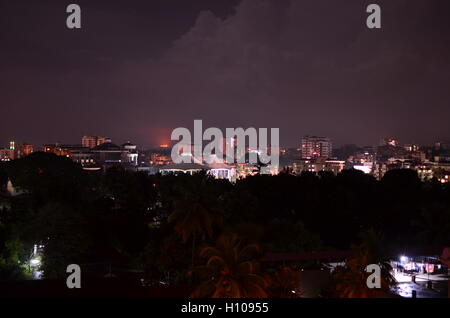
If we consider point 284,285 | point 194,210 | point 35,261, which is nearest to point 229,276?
point 284,285

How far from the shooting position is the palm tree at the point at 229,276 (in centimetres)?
1975

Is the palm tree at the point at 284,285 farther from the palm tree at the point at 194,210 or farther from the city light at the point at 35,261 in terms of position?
the city light at the point at 35,261

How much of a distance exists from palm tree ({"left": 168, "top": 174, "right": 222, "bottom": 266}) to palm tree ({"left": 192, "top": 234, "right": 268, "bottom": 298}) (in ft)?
26.8

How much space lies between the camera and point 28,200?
49094 mm

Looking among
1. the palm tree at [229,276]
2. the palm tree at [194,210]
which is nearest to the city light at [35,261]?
the palm tree at [194,210]

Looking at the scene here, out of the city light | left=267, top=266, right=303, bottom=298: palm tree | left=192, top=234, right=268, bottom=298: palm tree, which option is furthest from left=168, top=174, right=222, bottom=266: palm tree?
the city light

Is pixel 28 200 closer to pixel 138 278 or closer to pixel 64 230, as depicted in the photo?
pixel 64 230

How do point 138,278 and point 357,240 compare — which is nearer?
point 138,278

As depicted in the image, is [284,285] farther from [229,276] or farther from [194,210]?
[229,276]

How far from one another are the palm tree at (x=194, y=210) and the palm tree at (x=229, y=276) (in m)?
8.17

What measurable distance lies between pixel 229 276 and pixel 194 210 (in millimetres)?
9617
